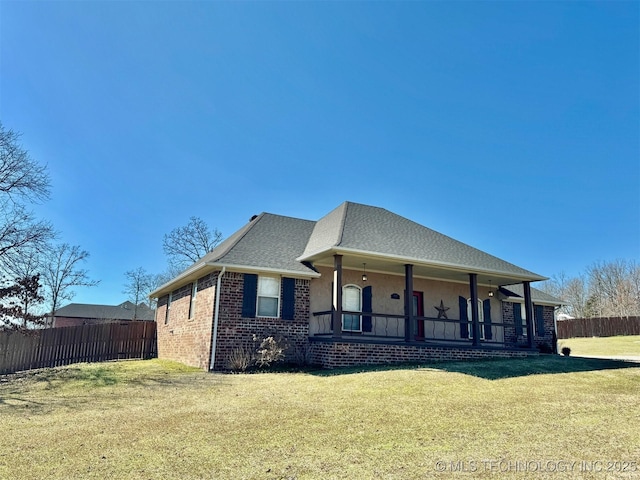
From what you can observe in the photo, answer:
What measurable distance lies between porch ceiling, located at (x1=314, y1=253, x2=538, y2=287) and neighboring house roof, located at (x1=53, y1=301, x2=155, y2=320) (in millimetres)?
43440

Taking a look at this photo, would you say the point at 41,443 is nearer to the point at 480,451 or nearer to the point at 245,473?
the point at 245,473

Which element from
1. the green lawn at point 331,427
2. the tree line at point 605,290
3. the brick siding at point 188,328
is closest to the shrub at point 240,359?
the brick siding at point 188,328

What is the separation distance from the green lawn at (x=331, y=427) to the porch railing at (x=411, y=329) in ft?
12.4

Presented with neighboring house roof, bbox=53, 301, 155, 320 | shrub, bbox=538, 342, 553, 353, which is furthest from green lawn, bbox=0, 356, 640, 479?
neighboring house roof, bbox=53, 301, 155, 320

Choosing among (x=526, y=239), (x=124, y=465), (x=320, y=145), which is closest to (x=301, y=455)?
(x=124, y=465)

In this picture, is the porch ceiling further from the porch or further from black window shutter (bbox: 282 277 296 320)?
the porch

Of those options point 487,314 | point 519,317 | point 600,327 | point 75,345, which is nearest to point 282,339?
point 487,314

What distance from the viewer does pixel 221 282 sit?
13.6 metres

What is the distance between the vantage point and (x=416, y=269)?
16.3 meters

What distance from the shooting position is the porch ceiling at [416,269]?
14.8 m

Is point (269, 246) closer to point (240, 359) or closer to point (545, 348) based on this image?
point (240, 359)

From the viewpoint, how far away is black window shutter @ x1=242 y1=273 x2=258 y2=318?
13.8 meters

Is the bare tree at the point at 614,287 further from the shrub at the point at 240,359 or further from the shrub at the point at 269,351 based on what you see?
the shrub at the point at 240,359

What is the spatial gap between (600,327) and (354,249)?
104ft
